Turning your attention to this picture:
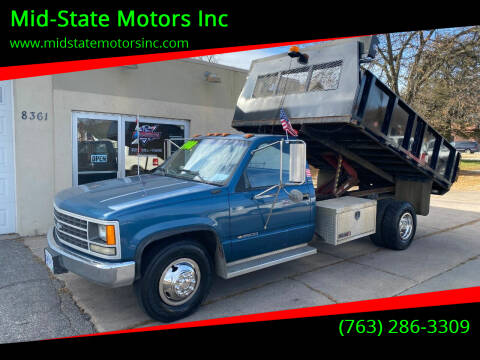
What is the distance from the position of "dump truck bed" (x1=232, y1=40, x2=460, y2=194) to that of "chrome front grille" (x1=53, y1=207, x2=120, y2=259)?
3.49 m

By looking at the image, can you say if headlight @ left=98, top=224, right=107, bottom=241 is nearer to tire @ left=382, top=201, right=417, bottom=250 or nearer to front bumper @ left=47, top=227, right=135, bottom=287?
front bumper @ left=47, top=227, right=135, bottom=287

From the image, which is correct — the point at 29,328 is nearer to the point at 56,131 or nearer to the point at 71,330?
the point at 71,330

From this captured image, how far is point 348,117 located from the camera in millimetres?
5258

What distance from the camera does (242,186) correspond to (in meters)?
4.55

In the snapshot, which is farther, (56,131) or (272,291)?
(56,131)

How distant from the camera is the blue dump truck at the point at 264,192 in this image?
385 cm

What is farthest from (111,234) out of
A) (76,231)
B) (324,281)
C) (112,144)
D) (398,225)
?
(112,144)

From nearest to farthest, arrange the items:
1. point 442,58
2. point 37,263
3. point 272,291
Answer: point 272,291
point 37,263
point 442,58

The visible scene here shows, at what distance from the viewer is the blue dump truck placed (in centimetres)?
385

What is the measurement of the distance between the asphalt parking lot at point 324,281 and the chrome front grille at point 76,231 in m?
0.79

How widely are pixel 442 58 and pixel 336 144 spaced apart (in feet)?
49.4

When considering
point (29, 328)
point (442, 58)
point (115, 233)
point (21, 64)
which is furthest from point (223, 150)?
point (442, 58)

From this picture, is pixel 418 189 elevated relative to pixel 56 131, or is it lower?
lower

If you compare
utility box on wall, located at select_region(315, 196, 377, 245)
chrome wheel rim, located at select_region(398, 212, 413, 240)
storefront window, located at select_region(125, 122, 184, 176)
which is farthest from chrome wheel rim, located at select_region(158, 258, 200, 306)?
storefront window, located at select_region(125, 122, 184, 176)
